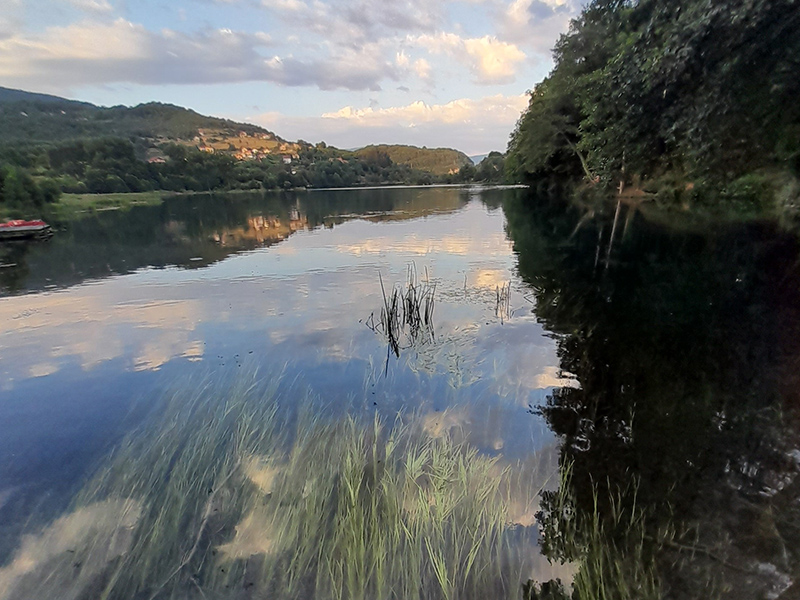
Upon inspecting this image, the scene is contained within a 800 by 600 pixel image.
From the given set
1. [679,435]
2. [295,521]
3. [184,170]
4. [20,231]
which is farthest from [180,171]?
[679,435]

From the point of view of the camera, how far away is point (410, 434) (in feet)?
19.5

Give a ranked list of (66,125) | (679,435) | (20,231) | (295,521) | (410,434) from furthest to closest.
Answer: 1. (66,125)
2. (20,231)
3. (410,434)
4. (679,435)
5. (295,521)

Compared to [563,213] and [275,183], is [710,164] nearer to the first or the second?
[563,213]

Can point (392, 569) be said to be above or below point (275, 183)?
above

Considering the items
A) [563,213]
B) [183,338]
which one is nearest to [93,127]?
[563,213]

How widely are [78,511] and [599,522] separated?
537 centimetres

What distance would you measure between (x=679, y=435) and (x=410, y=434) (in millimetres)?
3442

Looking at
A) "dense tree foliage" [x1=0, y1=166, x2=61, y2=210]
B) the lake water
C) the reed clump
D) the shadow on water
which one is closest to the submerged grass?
the lake water

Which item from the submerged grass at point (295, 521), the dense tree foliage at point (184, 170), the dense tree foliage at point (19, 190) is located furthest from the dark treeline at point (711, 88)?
the dense tree foliage at point (184, 170)

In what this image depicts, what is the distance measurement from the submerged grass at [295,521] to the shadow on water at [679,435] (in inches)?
32.5

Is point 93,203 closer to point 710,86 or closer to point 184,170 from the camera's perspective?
point 184,170

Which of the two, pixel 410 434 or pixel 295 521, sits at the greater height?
pixel 295 521

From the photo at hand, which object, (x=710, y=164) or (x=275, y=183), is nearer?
(x=710, y=164)

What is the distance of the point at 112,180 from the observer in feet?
297
